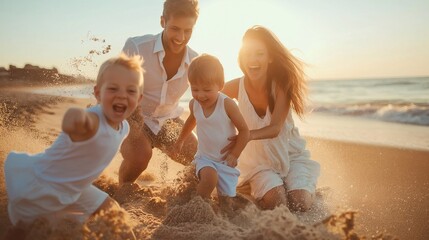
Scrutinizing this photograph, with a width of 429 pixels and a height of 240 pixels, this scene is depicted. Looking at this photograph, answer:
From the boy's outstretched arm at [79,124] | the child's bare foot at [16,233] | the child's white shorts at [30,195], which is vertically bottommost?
the child's bare foot at [16,233]

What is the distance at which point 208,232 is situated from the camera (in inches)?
118

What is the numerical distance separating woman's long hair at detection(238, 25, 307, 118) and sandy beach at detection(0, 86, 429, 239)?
3.97ft

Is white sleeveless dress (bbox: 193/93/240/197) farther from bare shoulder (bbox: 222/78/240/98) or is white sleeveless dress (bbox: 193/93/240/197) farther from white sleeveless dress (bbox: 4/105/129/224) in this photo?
white sleeveless dress (bbox: 4/105/129/224)

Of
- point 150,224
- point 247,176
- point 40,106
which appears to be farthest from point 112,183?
point 40,106

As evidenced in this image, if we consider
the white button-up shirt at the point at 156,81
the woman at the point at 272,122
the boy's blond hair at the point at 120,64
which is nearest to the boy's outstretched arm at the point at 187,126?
the white button-up shirt at the point at 156,81

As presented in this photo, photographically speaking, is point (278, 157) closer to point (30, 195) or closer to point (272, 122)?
point (272, 122)

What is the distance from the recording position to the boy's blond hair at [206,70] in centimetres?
360

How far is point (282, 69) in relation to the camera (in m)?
4.47

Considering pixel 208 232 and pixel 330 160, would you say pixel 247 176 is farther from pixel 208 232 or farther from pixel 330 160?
pixel 330 160

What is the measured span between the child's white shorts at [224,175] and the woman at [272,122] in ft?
1.80

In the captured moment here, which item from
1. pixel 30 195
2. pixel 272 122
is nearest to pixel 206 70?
pixel 272 122

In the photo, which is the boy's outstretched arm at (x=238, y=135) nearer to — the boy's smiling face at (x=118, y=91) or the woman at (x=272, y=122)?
the woman at (x=272, y=122)

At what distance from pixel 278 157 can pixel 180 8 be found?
1.91 meters

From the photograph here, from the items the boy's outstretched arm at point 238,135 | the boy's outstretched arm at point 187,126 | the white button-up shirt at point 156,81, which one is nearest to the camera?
the boy's outstretched arm at point 238,135
